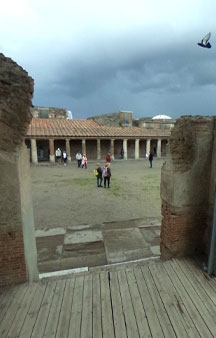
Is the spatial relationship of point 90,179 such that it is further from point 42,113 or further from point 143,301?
point 42,113

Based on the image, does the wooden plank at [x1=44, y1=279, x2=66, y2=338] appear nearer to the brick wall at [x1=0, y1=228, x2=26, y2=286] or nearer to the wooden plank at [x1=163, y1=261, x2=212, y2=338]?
the brick wall at [x1=0, y1=228, x2=26, y2=286]

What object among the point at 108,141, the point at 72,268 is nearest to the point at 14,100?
the point at 72,268

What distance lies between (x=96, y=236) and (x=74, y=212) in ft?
7.25

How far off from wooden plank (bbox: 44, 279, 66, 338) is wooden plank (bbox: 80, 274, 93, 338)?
1.12 ft

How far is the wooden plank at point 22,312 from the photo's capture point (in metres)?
2.25

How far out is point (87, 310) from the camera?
101 inches

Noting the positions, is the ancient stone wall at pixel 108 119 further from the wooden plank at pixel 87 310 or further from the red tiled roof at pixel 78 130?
the wooden plank at pixel 87 310

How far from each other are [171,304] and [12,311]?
2.20m

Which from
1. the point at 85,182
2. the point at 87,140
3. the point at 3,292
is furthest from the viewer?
the point at 87,140

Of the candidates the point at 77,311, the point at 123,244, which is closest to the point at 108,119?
the point at 123,244

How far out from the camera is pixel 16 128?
8.71 feet

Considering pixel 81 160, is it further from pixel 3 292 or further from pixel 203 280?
pixel 203 280

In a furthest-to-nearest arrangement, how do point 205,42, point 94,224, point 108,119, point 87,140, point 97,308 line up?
1. point 108,119
2. point 87,140
3. point 94,224
4. point 205,42
5. point 97,308

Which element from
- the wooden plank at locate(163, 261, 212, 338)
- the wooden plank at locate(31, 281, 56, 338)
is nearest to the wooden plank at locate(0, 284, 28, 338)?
the wooden plank at locate(31, 281, 56, 338)
